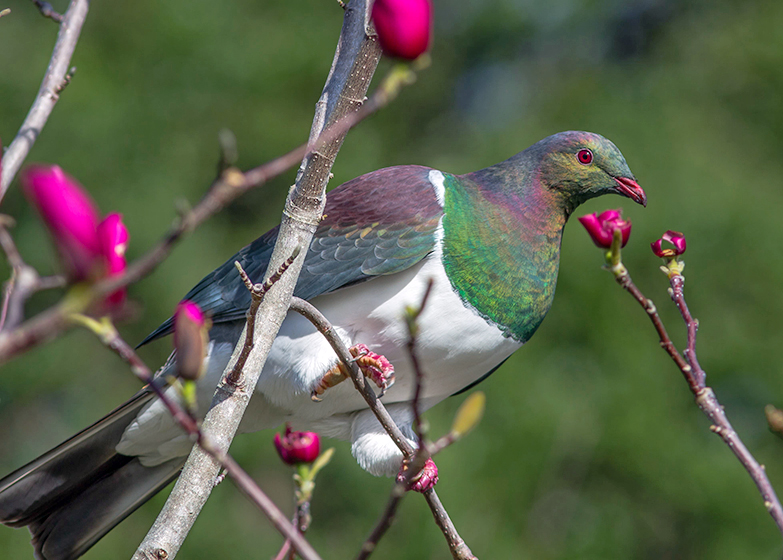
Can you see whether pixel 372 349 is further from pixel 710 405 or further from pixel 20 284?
pixel 20 284

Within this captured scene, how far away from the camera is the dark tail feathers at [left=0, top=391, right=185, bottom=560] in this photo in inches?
81.4

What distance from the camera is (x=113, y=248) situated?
2.18 feet

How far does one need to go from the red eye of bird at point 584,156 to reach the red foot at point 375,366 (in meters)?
0.89

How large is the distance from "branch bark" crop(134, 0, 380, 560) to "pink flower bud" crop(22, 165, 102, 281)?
87cm

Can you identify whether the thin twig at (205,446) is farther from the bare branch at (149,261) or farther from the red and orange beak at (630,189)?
the red and orange beak at (630,189)

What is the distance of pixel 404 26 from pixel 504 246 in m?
1.44

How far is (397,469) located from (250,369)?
2.75 ft

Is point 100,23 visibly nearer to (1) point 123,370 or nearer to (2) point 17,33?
(2) point 17,33

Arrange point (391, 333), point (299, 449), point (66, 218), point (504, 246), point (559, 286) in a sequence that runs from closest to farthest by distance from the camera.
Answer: point (66, 218), point (299, 449), point (391, 333), point (504, 246), point (559, 286)

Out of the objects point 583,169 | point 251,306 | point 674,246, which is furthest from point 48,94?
point 583,169

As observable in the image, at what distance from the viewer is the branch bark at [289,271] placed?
55.2 inches

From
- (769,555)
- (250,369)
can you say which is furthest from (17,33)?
(769,555)

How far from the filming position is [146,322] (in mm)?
6137

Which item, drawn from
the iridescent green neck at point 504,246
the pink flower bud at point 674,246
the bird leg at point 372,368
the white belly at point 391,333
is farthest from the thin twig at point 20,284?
the iridescent green neck at point 504,246
